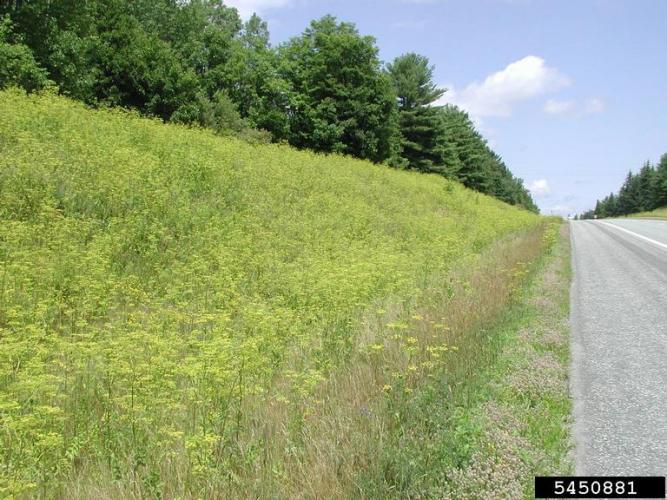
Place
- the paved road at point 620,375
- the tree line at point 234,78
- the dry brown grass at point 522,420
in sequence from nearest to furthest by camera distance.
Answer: the dry brown grass at point 522,420
the paved road at point 620,375
the tree line at point 234,78

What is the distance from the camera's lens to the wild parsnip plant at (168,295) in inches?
141

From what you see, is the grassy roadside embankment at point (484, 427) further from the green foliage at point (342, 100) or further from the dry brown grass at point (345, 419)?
the green foliage at point (342, 100)

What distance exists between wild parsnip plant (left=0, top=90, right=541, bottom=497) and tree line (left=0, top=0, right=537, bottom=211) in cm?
658

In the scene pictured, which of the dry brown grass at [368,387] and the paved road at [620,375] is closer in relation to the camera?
the dry brown grass at [368,387]

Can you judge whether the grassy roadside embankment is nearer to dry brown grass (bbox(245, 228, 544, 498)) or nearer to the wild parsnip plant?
dry brown grass (bbox(245, 228, 544, 498))

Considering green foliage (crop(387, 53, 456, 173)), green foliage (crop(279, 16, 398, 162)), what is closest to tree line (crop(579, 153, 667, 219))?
green foliage (crop(387, 53, 456, 173))

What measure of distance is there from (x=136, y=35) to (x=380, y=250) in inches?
762

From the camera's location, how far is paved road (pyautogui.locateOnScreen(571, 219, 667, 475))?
11.8 feet

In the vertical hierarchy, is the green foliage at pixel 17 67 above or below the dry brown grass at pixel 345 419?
above

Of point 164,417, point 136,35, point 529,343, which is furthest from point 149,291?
point 136,35

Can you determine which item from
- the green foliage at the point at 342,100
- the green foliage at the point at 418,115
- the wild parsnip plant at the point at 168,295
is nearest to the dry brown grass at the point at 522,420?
the wild parsnip plant at the point at 168,295

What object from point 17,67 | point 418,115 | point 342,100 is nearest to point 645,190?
point 418,115

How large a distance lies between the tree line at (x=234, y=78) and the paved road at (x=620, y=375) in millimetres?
18822

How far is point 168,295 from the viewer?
7.14 meters
